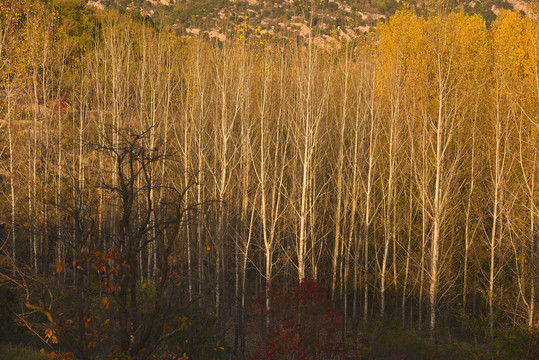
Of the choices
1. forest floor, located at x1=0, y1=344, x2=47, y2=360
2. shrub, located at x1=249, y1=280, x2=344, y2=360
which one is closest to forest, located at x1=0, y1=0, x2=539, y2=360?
shrub, located at x1=249, y1=280, x2=344, y2=360

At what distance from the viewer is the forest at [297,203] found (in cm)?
898

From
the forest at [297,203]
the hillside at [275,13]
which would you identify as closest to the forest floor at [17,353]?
the forest at [297,203]

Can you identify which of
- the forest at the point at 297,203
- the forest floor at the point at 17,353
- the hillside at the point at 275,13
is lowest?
the forest floor at the point at 17,353

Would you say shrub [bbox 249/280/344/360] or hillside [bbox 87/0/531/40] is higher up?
hillside [bbox 87/0/531/40]

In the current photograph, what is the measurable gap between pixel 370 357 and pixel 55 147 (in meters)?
14.3

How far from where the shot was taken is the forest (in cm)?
898

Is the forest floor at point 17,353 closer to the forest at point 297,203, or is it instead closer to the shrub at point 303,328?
the forest at point 297,203

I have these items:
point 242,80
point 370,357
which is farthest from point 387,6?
point 370,357

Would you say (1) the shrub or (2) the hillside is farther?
(2) the hillside

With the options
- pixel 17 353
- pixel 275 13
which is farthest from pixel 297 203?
pixel 275 13

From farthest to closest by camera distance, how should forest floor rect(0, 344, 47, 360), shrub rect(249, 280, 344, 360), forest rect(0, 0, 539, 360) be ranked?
shrub rect(249, 280, 344, 360) < forest floor rect(0, 344, 47, 360) < forest rect(0, 0, 539, 360)

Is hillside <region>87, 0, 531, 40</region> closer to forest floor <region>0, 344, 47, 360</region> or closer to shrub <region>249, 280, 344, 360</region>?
shrub <region>249, 280, 344, 360</region>

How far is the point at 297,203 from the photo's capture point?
17.5 metres

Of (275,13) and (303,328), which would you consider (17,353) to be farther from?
(275,13)
